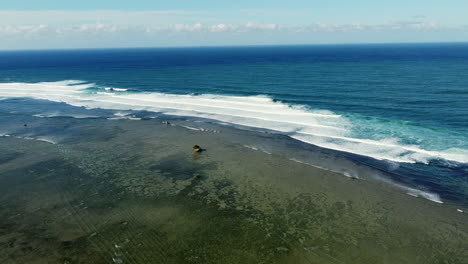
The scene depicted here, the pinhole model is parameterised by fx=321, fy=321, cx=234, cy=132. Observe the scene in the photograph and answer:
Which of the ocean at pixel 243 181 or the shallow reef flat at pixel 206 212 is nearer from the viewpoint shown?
the shallow reef flat at pixel 206 212

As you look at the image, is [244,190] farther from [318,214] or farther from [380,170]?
[380,170]

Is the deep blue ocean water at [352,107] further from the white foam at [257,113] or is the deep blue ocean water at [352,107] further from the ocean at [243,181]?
the ocean at [243,181]

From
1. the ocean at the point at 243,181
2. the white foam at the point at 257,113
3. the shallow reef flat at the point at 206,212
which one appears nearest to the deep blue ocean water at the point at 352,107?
the white foam at the point at 257,113

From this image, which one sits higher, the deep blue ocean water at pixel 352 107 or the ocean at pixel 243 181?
the deep blue ocean water at pixel 352 107

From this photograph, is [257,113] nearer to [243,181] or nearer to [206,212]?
[243,181]

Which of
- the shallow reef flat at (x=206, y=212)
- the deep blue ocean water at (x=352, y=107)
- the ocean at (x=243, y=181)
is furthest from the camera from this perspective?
the deep blue ocean water at (x=352, y=107)

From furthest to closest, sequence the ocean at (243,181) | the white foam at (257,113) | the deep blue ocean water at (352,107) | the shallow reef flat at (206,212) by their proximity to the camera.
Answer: the white foam at (257,113)
the deep blue ocean water at (352,107)
the ocean at (243,181)
the shallow reef flat at (206,212)
